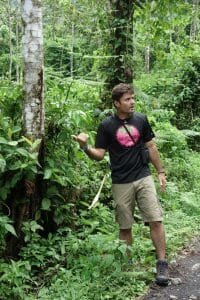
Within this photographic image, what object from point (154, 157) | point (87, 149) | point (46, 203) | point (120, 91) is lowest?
point (46, 203)

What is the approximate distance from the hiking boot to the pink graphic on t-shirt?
4.52ft

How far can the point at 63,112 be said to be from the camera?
5691mm

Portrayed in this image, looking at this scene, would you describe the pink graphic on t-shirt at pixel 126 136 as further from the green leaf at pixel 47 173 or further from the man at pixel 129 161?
the green leaf at pixel 47 173

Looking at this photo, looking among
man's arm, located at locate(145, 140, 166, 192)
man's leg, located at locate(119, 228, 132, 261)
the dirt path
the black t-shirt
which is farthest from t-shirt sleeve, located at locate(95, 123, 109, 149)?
the dirt path

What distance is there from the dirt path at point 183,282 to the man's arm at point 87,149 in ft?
5.19

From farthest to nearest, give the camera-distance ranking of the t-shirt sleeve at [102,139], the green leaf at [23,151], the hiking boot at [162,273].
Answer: the t-shirt sleeve at [102,139], the hiking boot at [162,273], the green leaf at [23,151]

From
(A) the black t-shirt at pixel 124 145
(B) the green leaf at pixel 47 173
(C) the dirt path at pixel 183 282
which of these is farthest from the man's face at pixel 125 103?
(C) the dirt path at pixel 183 282

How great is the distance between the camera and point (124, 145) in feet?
17.3

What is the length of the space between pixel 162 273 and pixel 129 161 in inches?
51.5

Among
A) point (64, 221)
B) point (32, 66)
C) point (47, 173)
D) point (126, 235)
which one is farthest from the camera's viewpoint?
point (64, 221)

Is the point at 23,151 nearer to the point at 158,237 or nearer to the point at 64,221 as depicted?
the point at 64,221

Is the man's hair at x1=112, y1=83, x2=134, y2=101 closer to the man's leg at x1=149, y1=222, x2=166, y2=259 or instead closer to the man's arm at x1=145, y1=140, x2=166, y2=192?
the man's arm at x1=145, y1=140, x2=166, y2=192

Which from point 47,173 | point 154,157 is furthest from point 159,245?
point 47,173

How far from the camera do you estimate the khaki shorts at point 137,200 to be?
5.27 meters
